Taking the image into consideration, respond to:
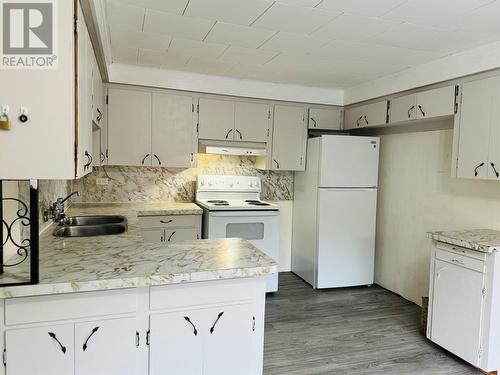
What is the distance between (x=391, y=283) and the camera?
4.20 m

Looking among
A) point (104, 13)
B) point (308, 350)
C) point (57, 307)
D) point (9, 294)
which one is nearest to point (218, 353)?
point (57, 307)

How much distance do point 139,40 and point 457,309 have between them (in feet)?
10.6

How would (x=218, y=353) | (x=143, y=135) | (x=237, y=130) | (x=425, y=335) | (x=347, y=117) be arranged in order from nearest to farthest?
(x=218, y=353) → (x=425, y=335) → (x=143, y=135) → (x=237, y=130) → (x=347, y=117)

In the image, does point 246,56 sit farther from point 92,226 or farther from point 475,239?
point 475,239

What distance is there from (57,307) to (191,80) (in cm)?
294

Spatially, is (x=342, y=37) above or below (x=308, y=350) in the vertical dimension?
above

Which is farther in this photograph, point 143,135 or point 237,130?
point 237,130

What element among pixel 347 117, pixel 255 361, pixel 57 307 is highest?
pixel 347 117

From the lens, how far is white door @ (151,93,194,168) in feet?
12.6

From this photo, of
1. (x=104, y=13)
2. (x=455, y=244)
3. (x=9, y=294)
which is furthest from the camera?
(x=455, y=244)

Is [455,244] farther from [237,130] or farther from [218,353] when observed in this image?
[237,130]

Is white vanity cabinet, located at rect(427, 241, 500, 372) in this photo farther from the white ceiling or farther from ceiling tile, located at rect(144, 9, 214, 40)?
ceiling tile, located at rect(144, 9, 214, 40)

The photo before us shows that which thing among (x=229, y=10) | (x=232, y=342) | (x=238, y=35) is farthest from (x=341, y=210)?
(x=232, y=342)

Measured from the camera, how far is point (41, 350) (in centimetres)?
143
